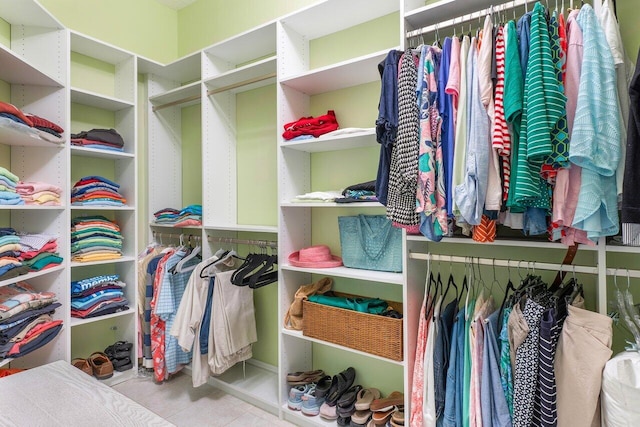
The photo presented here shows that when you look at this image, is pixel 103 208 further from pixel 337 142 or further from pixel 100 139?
pixel 337 142

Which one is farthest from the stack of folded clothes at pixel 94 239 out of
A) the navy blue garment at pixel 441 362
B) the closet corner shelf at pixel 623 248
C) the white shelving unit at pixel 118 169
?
the closet corner shelf at pixel 623 248

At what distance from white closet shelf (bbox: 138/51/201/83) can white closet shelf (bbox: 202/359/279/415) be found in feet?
7.55

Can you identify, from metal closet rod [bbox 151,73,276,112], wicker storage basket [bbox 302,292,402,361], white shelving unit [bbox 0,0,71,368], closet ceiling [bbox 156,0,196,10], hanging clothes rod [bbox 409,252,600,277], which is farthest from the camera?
closet ceiling [bbox 156,0,196,10]

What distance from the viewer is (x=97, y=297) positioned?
2.54 m

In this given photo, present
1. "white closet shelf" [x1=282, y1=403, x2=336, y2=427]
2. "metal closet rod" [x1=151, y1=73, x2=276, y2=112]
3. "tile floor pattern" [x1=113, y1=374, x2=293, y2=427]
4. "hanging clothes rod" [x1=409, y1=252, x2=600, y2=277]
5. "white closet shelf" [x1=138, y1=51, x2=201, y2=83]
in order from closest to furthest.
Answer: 1. "hanging clothes rod" [x1=409, y1=252, x2=600, y2=277]
2. "white closet shelf" [x1=282, y1=403, x2=336, y2=427]
3. "tile floor pattern" [x1=113, y1=374, x2=293, y2=427]
4. "metal closet rod" [x1=151, y1=73, x2=276, y2=112]
5. "white closet shelf" [x1=138, y1=51, x2=201, y2=83]

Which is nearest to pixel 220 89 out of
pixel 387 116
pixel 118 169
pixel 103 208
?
pixel 118 169

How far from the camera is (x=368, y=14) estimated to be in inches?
86.9

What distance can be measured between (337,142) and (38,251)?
5.98ft

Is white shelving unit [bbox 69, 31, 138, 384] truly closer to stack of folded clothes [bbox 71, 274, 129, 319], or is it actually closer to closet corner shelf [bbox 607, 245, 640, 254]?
stack of folded clothes [bbox 71, 274, 129, 319]

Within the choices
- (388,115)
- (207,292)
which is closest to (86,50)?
(207,292)

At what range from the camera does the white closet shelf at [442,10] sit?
1.66 metres

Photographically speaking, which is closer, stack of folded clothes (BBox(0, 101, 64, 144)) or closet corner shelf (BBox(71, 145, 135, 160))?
stack of folded clothes (BBox(0, 101, 64, 144))

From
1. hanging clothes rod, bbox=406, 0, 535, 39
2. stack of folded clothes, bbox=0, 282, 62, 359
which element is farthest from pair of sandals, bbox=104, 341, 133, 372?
hanging clothes rod, bbox=406, 0, 535, 39

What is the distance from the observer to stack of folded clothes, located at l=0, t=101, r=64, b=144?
72.9 inches
